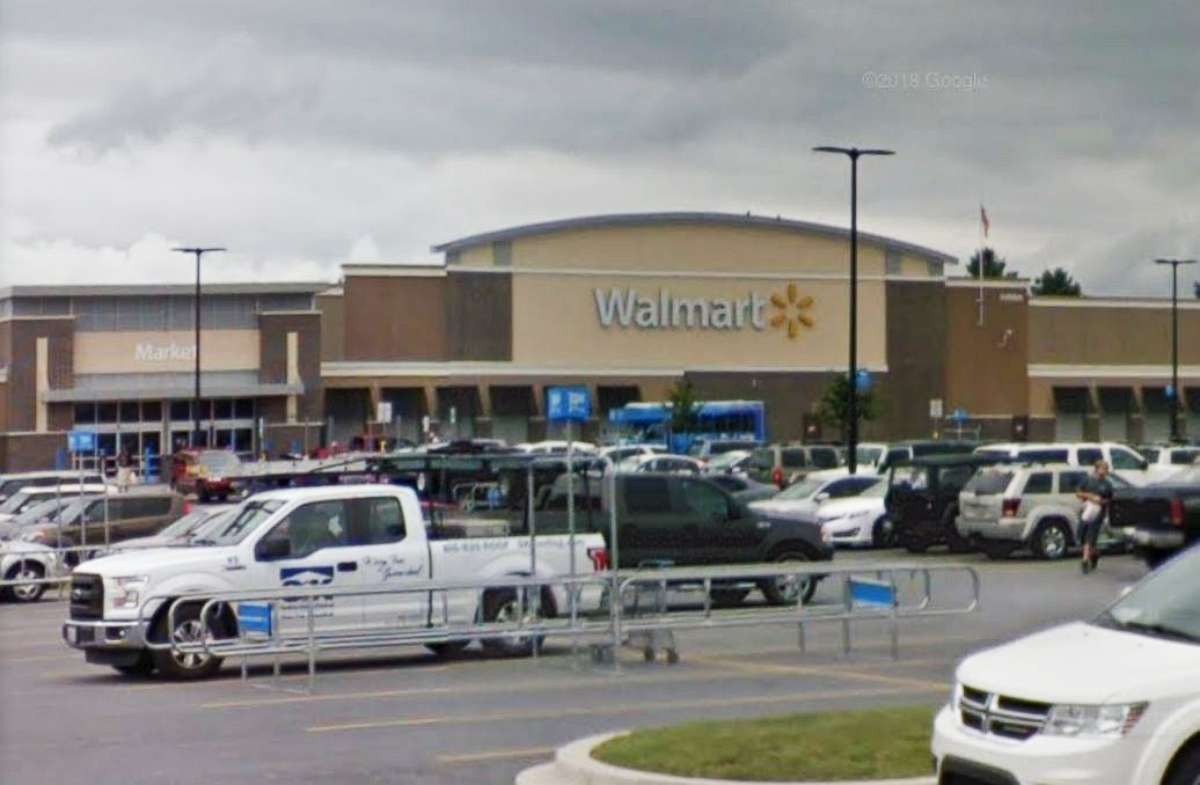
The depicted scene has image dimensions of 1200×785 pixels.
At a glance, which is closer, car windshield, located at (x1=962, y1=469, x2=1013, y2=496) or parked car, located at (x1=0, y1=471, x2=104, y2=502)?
car windshield, located at (x1=962, y1=469, x2=1013, y2=496)

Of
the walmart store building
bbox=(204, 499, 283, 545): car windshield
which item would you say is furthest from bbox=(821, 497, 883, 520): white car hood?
the walmart store building

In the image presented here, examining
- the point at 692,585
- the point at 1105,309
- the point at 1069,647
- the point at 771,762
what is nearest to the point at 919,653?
the point at 692,585

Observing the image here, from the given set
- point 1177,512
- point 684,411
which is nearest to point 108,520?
point 1177,512

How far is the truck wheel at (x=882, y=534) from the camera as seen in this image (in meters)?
42.0

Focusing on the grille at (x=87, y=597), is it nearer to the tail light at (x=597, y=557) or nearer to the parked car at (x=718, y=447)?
the tail light at (x=597, y=557)

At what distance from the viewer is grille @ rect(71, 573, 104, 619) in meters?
22.7

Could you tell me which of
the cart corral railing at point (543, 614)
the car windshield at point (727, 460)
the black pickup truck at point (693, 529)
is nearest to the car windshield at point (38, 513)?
the black pickup truck at point (693, 529)

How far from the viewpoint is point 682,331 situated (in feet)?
320

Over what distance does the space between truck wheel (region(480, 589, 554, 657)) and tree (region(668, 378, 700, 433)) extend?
59635 millimetres

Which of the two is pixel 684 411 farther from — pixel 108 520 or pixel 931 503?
pixel 108 520

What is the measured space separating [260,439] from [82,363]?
794 centimetres

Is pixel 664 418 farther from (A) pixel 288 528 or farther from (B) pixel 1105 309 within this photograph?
(A) pixel 288 528

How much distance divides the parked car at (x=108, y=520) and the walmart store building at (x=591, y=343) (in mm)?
43952

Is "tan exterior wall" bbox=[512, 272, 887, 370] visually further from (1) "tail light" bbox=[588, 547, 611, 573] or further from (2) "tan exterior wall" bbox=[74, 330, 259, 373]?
(1) "tail light" bbox=[588, 547, 611, 573]
